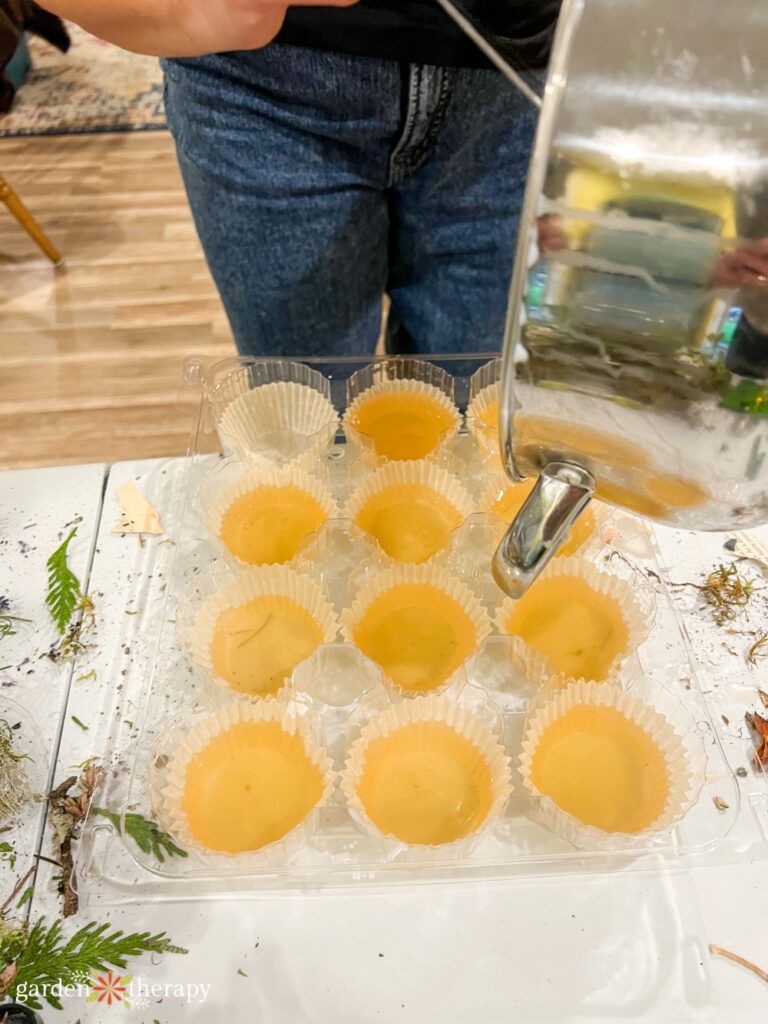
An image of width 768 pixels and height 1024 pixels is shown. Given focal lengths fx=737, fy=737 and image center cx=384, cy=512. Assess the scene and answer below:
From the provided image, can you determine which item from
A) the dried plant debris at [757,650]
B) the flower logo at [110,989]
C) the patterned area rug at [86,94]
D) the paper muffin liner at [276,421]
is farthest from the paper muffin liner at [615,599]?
the patterned area rug at [86,94]

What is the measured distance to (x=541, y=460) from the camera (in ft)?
1.42

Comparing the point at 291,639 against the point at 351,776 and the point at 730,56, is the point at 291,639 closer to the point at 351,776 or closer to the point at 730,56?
the point at 351,776

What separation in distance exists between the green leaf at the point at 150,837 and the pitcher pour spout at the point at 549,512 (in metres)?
0.42

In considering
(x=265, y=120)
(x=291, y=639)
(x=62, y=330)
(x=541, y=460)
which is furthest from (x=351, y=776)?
(x=62, y=330)

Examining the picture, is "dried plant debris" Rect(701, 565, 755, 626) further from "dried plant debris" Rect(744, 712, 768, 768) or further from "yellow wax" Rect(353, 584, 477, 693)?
"yellow wax" Rect(353, 584, 477, 693)

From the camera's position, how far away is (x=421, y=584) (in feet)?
2.77

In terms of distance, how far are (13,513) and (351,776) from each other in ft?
1.84

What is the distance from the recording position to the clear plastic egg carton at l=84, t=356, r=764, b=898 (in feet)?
2.10

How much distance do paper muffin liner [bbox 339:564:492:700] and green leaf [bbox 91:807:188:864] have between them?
25 centimetres

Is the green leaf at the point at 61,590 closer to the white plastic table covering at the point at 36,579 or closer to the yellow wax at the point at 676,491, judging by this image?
the white plastic table covering at the point at 36,579

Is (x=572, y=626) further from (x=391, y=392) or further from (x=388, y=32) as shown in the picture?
(x=388, y=32)

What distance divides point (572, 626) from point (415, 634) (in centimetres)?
18

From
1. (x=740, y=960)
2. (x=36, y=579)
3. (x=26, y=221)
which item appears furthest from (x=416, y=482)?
(x=26, y=221)

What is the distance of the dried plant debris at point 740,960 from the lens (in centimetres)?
60
